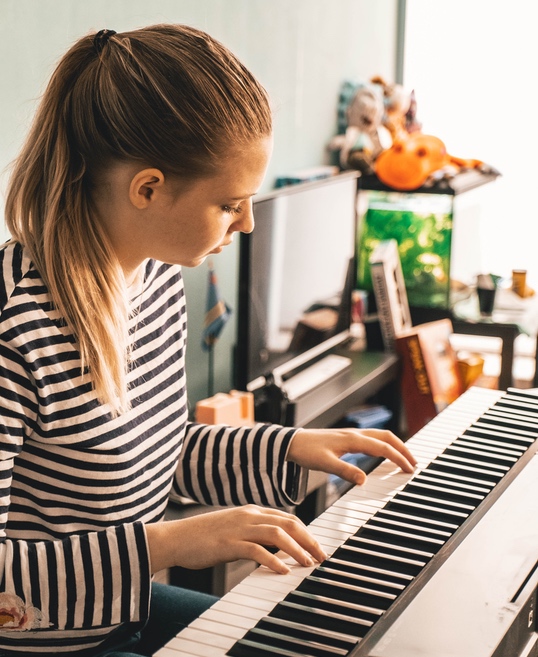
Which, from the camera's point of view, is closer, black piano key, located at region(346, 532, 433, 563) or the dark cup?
black piano key, located at region(346, 532, 433, 563)

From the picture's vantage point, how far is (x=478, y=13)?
4.09 m

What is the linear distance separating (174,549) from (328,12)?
263 centimetres

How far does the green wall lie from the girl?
0.43 m

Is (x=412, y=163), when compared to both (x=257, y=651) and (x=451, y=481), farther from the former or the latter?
(x=257, y=651)

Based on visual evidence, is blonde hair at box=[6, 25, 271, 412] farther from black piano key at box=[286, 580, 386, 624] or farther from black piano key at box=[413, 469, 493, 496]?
black piano key at box=[413, 469, 493, 496]

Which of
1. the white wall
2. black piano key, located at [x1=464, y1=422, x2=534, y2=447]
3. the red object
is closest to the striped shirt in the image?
black piano key, located at [x1=464, y1=422, x2=534, y2=447]

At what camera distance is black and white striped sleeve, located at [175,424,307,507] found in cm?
139

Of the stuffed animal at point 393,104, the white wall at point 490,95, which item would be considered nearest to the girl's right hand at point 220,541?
the stuffed animal at point 393,104

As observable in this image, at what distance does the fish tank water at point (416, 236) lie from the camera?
334 centimetres

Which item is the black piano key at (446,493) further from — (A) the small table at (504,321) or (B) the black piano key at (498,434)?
(A) the small table at (504,321)

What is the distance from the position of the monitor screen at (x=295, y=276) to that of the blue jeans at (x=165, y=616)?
3.68 feet

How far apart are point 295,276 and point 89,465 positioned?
1654 mm

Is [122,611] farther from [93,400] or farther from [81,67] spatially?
[81,67]

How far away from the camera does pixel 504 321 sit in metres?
3.32
